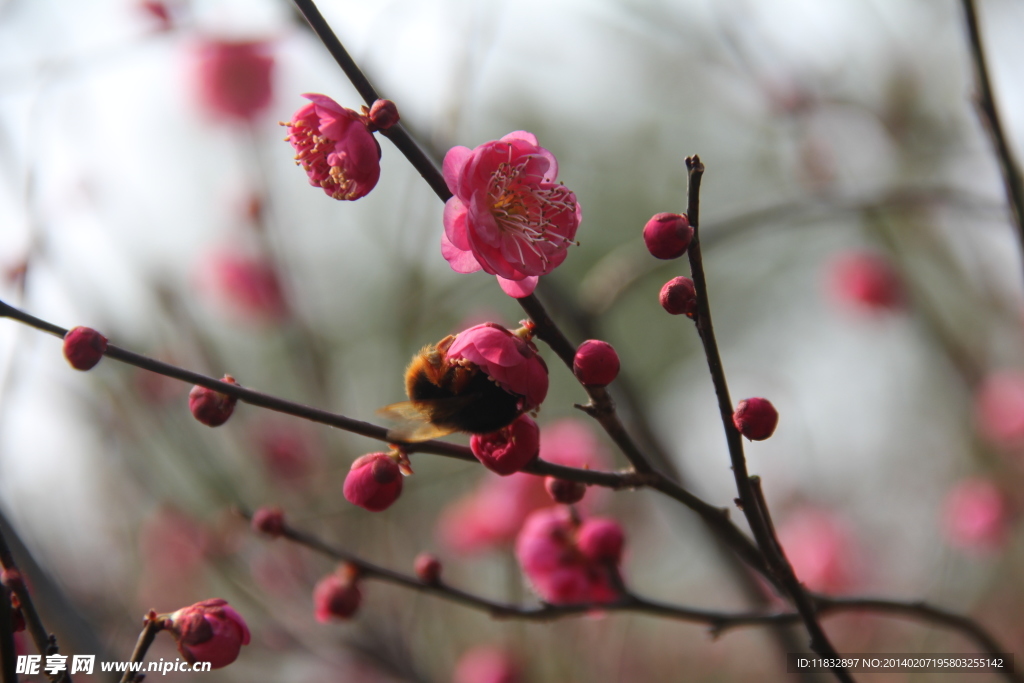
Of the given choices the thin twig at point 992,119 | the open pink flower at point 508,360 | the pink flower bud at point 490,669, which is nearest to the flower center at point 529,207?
the open pink flower at point 508,360

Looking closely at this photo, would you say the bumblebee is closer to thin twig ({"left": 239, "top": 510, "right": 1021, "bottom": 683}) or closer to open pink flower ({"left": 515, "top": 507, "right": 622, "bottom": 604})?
thin twig ({"left": 239, "top": 510, "right": 1021, "bottom": 683})

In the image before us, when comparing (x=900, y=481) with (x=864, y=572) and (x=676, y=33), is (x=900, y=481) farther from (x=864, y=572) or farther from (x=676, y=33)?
(x=676, y=33)

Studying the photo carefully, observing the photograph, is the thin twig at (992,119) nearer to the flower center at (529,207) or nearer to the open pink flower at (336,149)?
the flower center at (529,207)

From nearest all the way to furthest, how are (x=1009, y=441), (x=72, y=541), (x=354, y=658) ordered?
(x=354, y=658)
(x=72, y=541)
(x=1009, y=441)

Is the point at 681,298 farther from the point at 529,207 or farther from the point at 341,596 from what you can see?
the point at 341,596

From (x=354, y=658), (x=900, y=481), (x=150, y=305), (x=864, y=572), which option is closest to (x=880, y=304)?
(x=864, y=572)

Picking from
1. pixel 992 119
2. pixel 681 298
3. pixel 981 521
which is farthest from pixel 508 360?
pixel 981 521

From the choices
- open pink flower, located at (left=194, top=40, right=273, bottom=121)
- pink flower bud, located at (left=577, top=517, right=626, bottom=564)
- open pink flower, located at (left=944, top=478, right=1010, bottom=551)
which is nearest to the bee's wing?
pink flower bud, located at (left=577, top=517, right=626, bottom=564)
